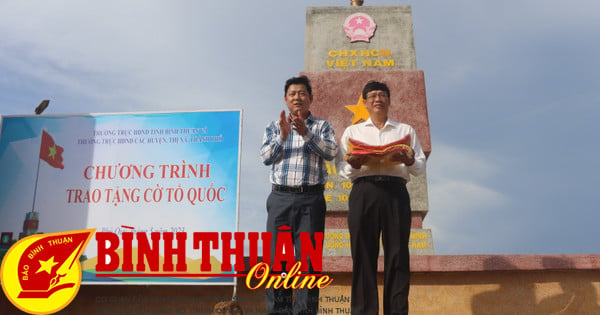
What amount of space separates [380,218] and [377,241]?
0.15 m

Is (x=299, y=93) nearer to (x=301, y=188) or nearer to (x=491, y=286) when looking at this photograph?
(x=301, y=188)

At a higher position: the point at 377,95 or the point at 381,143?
the point at 377,95

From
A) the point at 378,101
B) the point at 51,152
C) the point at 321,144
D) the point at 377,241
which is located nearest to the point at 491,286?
the point at 377,241

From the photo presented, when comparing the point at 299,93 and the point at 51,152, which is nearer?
the point at 299,93

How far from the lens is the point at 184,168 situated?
14.3ft

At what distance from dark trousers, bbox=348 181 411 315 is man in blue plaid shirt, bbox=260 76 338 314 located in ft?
0.80

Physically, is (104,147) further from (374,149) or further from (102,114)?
(374,149)

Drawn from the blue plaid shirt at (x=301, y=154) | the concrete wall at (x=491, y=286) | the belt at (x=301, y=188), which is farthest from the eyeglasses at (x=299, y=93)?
the concrete wall at (x=491, y=286)

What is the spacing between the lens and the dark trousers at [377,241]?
8.79 ft

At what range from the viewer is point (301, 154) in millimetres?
2963

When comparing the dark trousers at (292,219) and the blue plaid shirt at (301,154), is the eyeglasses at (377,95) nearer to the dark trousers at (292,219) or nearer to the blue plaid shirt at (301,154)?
the blue plaid shirt at (301,154)

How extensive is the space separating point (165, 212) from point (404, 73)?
13.3 feet

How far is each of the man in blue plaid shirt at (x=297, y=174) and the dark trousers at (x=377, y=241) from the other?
245mm

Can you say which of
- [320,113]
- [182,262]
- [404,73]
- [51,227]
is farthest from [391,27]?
[51,227]
